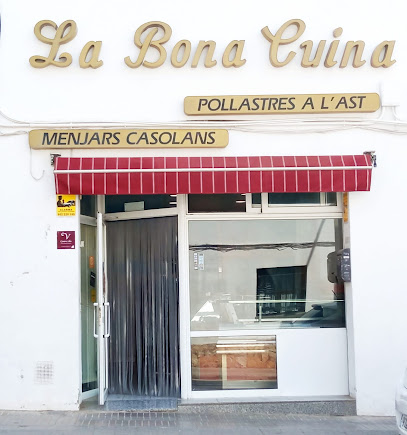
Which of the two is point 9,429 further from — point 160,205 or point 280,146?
point 280,146

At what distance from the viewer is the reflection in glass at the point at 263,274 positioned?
8758mm

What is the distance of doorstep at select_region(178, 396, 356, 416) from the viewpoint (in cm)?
820

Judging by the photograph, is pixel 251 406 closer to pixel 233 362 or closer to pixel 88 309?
pixel 233 362

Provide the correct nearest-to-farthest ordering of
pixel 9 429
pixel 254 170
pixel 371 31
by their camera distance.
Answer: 1. pixel 9 429
2. pixel 254 170
3. pixel 371 31

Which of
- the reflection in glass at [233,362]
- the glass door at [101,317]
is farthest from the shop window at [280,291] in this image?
the glass door at [101,317]

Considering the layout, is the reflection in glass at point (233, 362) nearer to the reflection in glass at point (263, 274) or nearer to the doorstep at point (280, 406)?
the reflection in glass at point (263, 274)

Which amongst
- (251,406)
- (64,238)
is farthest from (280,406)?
(64,238)

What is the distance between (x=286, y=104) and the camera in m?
8.35

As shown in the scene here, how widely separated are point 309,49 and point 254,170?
1.72 m

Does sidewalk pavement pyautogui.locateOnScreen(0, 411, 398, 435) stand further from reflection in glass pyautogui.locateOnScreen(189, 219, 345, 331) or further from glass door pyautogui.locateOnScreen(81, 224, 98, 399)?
reflection in glass pyautogui.locateOnScreen(189, 219, 345, 331)

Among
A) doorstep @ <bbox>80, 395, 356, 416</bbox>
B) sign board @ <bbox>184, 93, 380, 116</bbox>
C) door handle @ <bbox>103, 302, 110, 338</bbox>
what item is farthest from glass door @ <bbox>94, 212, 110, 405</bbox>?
sign board @ <bbox>184, 93, 380, 116</bbox>

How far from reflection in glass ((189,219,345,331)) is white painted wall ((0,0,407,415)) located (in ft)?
1.88

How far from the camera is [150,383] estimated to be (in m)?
8.74

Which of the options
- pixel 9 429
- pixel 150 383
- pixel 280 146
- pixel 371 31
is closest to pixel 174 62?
pixel 280 146
